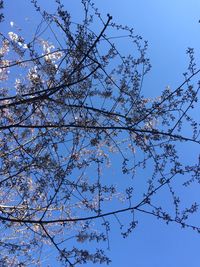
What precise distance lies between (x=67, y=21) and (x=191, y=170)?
154cm

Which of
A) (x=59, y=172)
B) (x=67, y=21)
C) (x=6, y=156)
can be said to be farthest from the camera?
(x=6, y=156)

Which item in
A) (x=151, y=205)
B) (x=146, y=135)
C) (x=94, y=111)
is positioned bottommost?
(x=151, y=205)

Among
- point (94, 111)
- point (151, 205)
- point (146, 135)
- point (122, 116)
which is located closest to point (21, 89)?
point (94, 111)

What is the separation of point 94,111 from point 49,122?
413 millimetres

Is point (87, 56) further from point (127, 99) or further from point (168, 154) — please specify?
point (168, 154)

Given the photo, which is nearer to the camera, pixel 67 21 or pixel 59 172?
pixel 67 21

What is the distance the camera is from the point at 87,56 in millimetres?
3324

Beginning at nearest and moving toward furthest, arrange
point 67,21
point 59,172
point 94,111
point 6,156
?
1. point 67,21
2. point 59,172
3. point 94,111
4. point 6,156

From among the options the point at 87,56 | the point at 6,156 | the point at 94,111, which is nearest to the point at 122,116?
the point at 94,111

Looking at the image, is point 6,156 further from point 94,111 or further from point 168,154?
point 168,154

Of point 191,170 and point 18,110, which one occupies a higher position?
point 18,110

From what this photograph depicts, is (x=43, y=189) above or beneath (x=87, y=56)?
beneath

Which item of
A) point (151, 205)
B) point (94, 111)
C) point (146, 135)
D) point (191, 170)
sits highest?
point (94, 111)

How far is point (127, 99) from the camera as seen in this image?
395 cm
